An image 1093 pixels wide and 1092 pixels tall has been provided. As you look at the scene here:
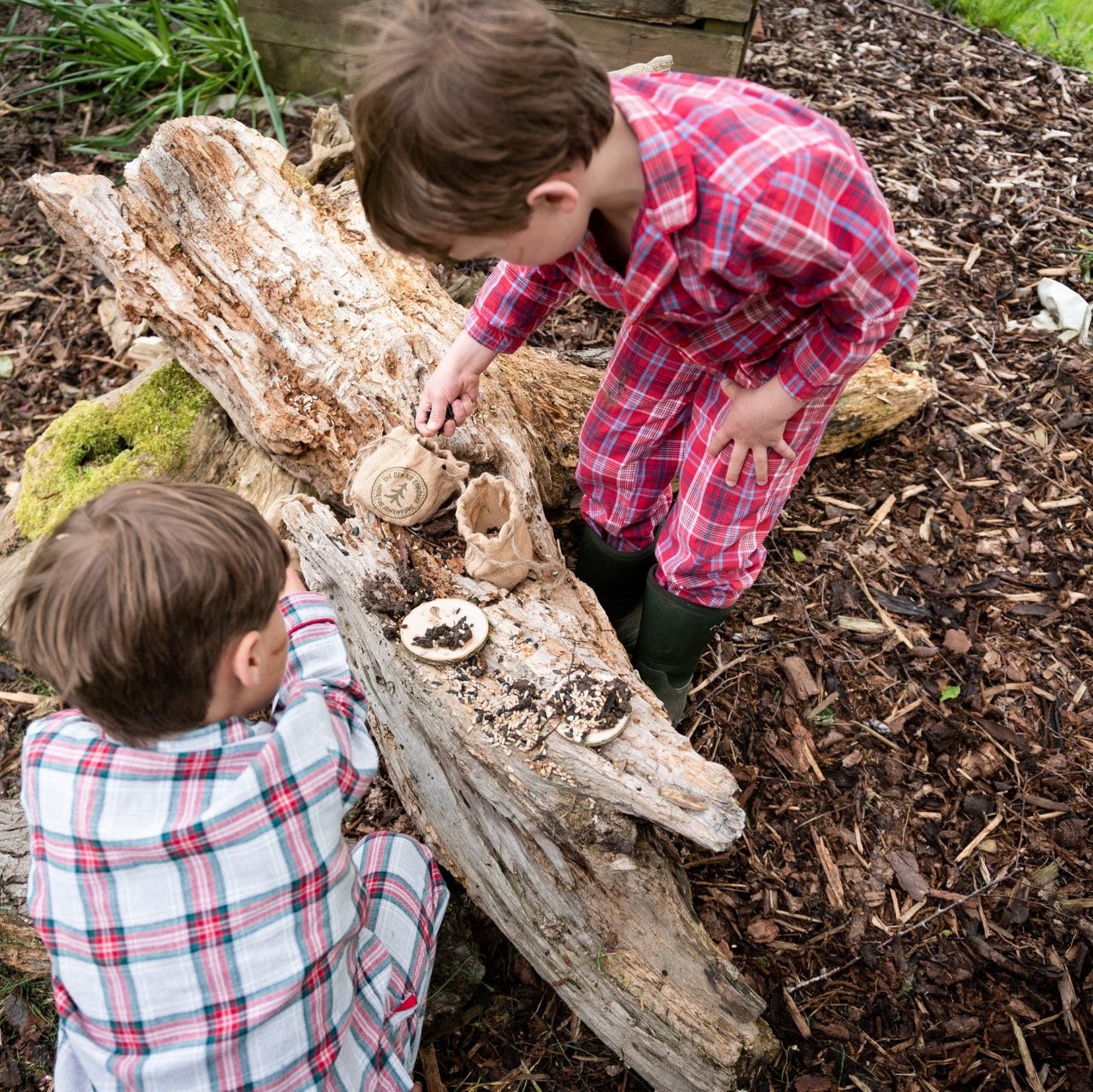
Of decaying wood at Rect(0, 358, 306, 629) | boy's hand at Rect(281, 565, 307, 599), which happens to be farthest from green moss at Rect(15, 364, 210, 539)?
boy's hand at Rect(281, 565, 307, 599)

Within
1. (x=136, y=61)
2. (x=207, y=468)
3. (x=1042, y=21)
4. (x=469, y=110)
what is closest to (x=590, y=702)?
(x=469, y=110)

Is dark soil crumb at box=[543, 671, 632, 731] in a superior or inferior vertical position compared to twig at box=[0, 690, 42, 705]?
superior

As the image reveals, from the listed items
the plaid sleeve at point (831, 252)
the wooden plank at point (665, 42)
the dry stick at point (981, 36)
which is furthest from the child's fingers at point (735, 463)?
the dry stick at point (981, 36)

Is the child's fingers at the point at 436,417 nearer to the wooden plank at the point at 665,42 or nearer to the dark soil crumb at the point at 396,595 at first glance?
the dark soil crumb at the point at 396,595

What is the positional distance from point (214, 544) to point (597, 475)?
122 centimetres

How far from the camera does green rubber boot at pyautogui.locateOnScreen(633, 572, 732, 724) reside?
7.59 ft

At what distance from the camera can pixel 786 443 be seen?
1947 millimetres

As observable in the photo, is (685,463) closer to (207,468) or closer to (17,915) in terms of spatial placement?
(207,468)

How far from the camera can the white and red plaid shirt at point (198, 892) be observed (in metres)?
1.38

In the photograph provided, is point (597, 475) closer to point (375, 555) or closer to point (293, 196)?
point (375, 555)

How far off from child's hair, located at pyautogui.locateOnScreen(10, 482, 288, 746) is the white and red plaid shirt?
0.30ft

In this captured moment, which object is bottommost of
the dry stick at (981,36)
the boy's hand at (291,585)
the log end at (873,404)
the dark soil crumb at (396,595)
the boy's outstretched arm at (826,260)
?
Answer: the log end at (873,404)

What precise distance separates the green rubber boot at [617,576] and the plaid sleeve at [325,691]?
962 mm

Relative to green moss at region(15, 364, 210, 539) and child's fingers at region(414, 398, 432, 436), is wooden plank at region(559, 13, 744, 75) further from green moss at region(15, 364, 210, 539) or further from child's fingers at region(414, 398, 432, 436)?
child's fingers at region(414, 398, 432, 436)
